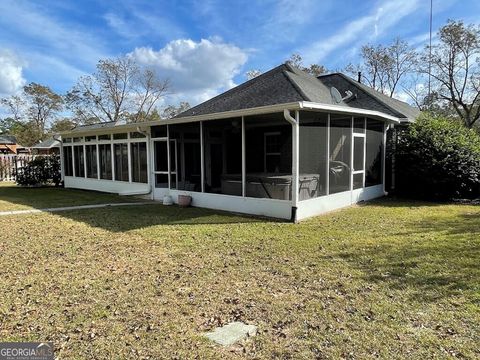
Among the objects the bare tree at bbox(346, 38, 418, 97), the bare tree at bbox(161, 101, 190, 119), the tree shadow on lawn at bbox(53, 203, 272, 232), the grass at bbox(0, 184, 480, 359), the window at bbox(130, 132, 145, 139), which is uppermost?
the bare tree at bbox(346, 38, 418, 97)

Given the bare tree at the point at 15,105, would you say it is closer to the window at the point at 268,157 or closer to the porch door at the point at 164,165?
the porch door at the point at 164,165

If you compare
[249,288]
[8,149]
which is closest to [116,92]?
[8,149]

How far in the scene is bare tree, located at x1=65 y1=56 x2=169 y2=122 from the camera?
3931cm

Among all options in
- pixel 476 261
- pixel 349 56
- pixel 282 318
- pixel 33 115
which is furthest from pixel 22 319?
pixel 33 115

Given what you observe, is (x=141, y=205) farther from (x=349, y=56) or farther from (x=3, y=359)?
(x=349, y=56)

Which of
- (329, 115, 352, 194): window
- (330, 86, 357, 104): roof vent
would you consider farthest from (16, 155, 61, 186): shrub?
(329, 115, 352, 194): window

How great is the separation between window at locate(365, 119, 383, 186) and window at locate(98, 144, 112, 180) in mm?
10034

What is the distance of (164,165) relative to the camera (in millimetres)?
11781

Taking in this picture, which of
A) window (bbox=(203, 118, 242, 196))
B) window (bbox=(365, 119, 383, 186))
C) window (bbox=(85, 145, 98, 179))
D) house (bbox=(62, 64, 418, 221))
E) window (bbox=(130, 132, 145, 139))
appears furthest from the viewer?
window (bbox=(85, 145, 98, 179))

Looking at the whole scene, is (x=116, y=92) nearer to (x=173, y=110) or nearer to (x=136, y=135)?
(x=173, y=110)

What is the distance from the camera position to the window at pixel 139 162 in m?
Answer: 12.7

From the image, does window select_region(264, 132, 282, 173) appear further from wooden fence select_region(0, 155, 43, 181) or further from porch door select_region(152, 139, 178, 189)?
wooden fence select_region(0, 155, 43, 181)

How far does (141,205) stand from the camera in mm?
10914

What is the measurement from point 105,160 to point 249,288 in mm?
12142
